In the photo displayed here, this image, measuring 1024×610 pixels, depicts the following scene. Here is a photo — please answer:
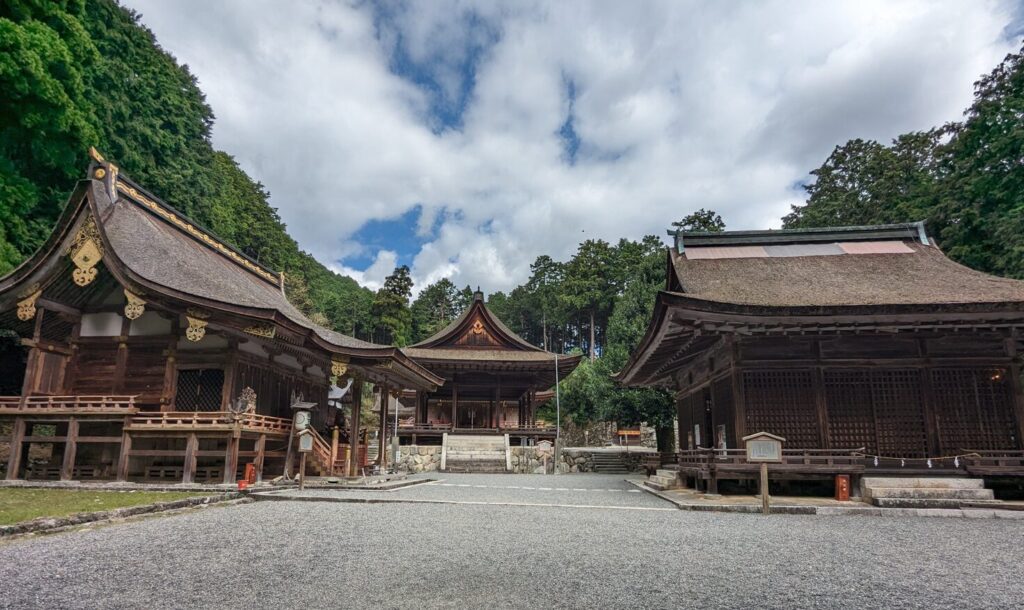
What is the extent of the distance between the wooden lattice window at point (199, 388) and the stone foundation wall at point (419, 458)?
10.9m

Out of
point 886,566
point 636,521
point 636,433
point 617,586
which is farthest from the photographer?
A: point 636,433

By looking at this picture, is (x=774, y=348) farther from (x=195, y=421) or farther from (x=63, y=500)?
(x=63, y=500)

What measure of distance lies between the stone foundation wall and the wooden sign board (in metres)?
17.2

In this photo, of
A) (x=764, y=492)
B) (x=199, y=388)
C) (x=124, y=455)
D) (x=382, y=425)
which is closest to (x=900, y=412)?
(x=764, y=492)

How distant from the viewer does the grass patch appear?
7.75m

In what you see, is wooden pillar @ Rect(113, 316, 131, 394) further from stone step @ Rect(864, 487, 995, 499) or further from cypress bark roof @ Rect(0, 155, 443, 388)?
stone step @ Rect(864, 487, 995, 499)

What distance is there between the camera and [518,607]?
399cm

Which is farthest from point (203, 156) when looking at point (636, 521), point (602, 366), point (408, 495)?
point (636, 521)

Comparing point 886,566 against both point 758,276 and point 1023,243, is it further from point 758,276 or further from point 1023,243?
point 1023,243

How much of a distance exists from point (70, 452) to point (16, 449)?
139 cm

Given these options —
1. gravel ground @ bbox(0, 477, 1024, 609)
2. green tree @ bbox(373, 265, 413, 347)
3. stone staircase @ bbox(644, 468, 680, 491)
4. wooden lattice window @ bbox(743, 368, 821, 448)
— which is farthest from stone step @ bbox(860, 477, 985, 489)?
green tree @ bbox(373, 265, 413, 347)

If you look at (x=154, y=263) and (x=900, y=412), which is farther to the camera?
(x=154, y=263)

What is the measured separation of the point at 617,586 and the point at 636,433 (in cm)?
3023

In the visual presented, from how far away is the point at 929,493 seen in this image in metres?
10.5
